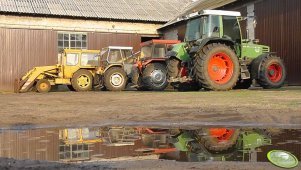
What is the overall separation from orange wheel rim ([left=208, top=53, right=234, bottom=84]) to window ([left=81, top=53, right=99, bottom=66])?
811 centimetres

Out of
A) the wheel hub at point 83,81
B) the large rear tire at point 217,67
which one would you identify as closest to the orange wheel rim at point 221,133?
the large rear tire at point 217,67

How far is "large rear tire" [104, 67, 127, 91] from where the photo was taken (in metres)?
17.1

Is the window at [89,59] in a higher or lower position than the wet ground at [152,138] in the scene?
higher

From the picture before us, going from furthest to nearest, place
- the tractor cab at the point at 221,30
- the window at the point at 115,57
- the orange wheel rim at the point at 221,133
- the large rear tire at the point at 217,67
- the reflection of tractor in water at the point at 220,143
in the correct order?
1. the window at the point at 115,57
2. the tractor cab at the point at 221,30
3. the large rear tire at the point at 217,67
4. the orange wheel rim at the point at 221,133
5. the reflection of tractor in water at the point at 220,143

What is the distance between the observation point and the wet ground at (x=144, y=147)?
307 cm

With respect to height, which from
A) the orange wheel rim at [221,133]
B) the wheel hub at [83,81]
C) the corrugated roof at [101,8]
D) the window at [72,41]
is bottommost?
the orange wheel rim at [221,133]

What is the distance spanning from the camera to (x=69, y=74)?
18.0m

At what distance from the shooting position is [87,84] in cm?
1784

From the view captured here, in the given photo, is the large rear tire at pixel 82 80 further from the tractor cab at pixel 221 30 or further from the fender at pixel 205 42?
the fender at pixel 205 42

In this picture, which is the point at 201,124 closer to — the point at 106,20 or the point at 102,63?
the point at 102,63

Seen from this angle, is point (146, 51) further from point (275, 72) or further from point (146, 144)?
point (146, 144)

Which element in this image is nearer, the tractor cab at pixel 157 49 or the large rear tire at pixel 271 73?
the large rear tire at pixel 271 73

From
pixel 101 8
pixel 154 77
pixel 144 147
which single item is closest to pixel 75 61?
pixel 154 77

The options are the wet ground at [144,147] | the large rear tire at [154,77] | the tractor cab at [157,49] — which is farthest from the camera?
the tractor cab at [157,49]
